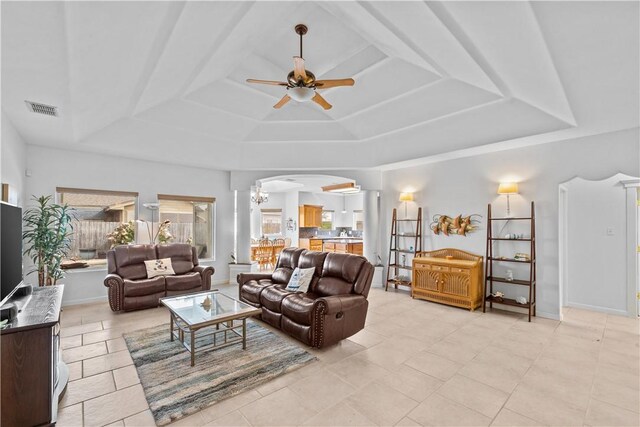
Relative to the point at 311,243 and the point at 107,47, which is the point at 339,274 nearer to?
the point at 107,47

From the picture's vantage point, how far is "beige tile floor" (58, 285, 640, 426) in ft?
7.32

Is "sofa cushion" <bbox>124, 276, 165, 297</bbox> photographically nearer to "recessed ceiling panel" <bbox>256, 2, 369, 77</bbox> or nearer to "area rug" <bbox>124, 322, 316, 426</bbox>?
"area rug" <bbox>124, 322, 316, 426</bbox>

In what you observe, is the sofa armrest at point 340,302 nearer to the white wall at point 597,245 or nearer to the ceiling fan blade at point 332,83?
the ceiling fan blade at point 332,83

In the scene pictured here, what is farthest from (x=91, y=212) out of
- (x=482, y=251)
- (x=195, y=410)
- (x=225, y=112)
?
(x=482, y=251)

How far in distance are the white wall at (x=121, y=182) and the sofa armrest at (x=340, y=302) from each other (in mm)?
4286

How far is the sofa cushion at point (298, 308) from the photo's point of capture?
333 centimetres

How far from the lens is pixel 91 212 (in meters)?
5.50

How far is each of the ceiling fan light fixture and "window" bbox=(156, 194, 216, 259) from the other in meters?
4.19

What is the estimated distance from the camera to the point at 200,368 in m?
2.88

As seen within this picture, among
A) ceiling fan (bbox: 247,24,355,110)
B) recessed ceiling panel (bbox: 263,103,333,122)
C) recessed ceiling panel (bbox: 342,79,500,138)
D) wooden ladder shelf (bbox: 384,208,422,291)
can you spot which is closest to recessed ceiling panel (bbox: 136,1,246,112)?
ceiling fan (bbox: 247,24,355,110)

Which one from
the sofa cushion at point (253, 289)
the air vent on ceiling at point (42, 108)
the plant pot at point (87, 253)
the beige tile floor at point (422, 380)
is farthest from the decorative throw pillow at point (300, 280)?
the plant pot at point (87, 253)

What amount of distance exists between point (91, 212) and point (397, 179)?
6111mm

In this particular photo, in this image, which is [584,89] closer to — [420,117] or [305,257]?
[420,117]

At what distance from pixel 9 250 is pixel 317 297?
311 centimetres
